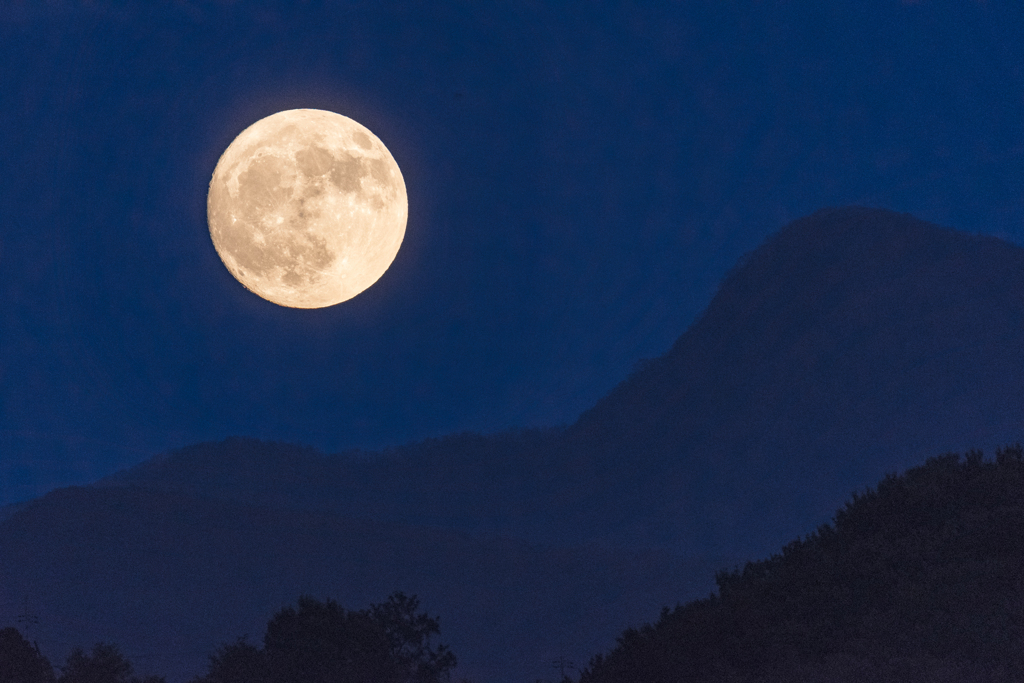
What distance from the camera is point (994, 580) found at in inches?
1115

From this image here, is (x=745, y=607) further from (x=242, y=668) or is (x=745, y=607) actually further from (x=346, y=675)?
(x=242, y=668)

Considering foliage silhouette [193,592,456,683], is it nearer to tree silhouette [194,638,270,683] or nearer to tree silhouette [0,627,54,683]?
tree silhouette [194,638,270,683]

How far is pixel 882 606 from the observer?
2942cm

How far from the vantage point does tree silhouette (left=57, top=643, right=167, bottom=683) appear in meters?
43.5

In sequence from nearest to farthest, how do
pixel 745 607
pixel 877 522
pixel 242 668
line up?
pixel 745 607
pixel 877 522
pixel 242 668

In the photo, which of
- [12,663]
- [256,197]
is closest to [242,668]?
[12,663]

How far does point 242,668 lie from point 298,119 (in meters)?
21.7

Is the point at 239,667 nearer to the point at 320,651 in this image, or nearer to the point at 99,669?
the point at 320,651

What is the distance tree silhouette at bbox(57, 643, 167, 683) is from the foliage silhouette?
183 inches

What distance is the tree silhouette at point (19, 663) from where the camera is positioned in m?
41.2

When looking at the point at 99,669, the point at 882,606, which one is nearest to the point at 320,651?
the point at 99,669

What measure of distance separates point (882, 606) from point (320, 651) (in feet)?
73.0

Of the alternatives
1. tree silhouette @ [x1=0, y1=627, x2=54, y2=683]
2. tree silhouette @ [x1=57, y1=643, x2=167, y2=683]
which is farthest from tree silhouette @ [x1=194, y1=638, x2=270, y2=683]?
tree silhouette @ [x1=0, y1=627, x2=54, y2=683]

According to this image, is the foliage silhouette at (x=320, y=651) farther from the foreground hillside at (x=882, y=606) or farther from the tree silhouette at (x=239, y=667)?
the foreground hillside at (x=882, y=606)
